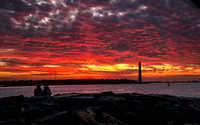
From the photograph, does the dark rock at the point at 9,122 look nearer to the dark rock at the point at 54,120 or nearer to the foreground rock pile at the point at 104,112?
the foreground rock pile at the point at 104,112

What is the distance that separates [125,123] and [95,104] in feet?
7.32

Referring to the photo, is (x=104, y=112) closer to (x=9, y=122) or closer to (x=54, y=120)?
(x=54, y=120)

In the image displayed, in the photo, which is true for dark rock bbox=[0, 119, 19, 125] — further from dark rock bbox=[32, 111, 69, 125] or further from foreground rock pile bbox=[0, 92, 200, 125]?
dark rock bbox=[32, 111, 69, 125]

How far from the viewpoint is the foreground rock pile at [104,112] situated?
7.21 metres

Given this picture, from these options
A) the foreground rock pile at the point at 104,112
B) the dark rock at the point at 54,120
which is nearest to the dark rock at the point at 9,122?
the foreground rock pile at the point at 104,112

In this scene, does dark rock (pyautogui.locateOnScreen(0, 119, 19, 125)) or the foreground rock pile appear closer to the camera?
dark rock (pyautogui.locateOnScreen(0, 119, 19, 125))

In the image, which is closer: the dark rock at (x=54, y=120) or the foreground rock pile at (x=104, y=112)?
the dark rock at (x=54, y=120)

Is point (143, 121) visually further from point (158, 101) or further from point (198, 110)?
point (198, 110)

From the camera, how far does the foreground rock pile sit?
7207 mm

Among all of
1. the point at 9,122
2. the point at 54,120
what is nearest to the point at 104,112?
Result: the point at 54,120

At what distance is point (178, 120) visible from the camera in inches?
293

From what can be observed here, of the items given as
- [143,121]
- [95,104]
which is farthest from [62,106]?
[143,121]

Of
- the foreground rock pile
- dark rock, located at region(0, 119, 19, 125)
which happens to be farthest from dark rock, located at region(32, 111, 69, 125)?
dark rock, located at region(0, 119, 19, 125)

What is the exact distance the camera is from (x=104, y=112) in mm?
8125
